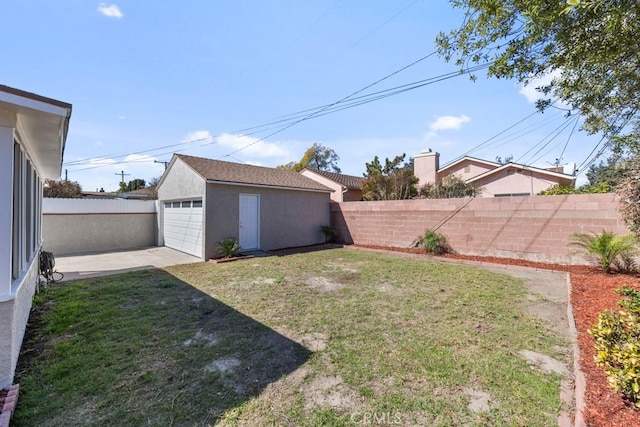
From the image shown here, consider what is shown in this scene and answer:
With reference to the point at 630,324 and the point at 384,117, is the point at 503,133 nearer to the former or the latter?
the point at 384,117

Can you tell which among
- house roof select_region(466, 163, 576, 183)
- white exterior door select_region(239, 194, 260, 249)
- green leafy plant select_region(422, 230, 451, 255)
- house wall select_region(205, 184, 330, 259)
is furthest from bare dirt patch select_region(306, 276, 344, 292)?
house roof select_region(466, 163, 576, 183)

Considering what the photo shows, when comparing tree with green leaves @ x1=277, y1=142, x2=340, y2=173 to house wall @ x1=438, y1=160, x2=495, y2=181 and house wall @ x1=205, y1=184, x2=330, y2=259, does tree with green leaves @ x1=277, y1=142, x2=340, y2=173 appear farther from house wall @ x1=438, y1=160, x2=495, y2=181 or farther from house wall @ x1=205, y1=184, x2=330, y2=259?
house wall @ x1=205, y1=184, x2=330, y2=259

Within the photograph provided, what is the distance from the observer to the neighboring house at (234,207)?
1056cm

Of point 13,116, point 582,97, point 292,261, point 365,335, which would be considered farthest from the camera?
point 292,261

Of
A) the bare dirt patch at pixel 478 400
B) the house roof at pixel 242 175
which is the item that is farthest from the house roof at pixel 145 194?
the bare dirt patch at pixel 478 400

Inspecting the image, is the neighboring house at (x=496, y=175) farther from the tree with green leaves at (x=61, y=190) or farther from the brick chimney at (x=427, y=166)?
the tree with green leaves at (x=61, y=190)

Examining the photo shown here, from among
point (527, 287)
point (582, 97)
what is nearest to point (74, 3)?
point (582, 97)

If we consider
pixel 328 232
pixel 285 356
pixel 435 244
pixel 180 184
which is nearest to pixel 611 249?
pixel 435 244

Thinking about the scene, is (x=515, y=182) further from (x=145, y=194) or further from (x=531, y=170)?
(x=145, y=194)

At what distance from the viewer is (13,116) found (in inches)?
119

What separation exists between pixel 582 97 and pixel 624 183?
2.00 meters

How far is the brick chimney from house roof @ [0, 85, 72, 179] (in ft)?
73.8

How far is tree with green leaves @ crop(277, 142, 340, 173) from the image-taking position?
121ft

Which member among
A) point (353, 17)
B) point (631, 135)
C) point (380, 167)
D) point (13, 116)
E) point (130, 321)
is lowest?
point (130, 321)
